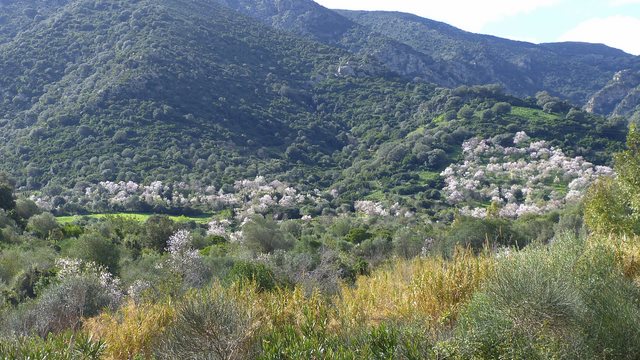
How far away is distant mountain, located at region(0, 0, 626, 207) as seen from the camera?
61781 mm

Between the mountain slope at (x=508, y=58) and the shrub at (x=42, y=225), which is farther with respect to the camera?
the mountain slope at (x=508, y=58)

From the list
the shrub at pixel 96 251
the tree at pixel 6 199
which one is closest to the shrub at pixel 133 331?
the shrub at pixel 96 251

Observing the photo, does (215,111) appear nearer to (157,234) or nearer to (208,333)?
(157,234)

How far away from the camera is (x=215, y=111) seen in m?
73.8

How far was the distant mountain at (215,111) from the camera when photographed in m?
61.8

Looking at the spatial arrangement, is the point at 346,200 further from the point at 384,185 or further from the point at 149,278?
the point at 149,278

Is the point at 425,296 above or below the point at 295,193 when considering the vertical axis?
above

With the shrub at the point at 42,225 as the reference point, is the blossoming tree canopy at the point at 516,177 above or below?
above

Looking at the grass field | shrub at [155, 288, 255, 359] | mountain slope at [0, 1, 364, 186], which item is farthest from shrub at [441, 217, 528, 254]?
mountain slope at [0, 1, 364, 186]

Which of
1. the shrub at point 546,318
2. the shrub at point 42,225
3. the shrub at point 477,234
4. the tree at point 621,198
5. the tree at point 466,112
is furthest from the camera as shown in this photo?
the tree at point 466,112

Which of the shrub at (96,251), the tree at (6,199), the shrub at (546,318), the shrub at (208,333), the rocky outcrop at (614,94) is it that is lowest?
the tree at (6,199)

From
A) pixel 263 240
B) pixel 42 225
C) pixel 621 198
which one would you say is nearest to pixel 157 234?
pixel 263 240

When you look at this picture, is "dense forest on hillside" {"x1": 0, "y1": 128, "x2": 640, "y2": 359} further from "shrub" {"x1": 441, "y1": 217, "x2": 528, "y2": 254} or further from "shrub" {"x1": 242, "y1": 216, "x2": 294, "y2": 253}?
"shrub" {"x1": 441, "y1": 217, "x2": 528, "y2": 254}

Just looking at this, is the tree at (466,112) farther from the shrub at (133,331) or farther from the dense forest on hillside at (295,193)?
the shrub at (133,331)
